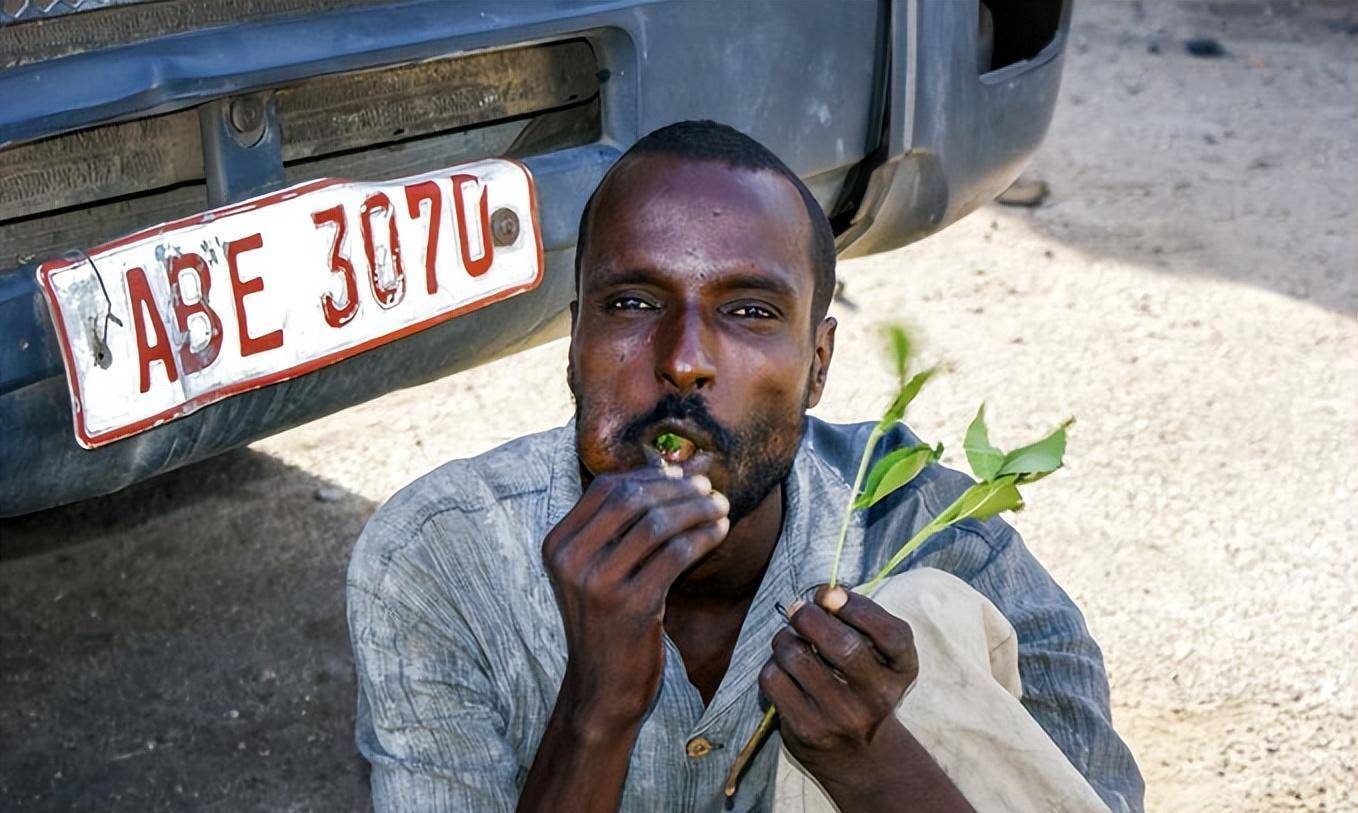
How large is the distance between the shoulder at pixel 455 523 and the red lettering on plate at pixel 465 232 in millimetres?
470

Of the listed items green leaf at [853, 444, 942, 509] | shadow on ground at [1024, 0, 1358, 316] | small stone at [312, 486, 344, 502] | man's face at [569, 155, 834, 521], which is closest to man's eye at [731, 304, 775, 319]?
man's face at [569, 155, 834, 521]

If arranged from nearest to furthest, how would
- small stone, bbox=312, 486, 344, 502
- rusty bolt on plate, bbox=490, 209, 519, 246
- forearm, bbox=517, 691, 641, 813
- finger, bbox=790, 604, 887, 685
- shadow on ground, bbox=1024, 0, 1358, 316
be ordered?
1. finger, bbox=790, 604, 887, 685
2. forearm, bbox=517, 691, 641, 813
3. rusty bolt on plate, bbox=490, 209, 519, 246
4. small stone, bbox=312, 486, 344, 502
5. shadow on ground, bbox=1024, 0, 1358, 316

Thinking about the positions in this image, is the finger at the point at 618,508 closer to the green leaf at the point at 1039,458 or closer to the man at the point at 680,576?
the man at the point at 680,576

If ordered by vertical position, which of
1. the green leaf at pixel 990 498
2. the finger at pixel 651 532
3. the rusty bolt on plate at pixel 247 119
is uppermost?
the rusty bolt on plate at pixel 247 119

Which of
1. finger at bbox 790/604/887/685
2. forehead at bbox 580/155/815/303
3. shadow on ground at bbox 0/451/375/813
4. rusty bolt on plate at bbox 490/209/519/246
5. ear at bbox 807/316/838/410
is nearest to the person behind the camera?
finger at bbox 790/604/887/685

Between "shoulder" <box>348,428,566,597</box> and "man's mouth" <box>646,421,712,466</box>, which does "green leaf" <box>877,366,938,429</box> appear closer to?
"man's mouth" <box>646,421,712,466</box>

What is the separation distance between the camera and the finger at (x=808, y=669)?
1.79 metres

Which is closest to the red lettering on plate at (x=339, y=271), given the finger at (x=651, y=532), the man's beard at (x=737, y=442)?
the man's beard at (x=737, y=442)

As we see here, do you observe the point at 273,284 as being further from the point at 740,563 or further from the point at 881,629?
the point at 881,629

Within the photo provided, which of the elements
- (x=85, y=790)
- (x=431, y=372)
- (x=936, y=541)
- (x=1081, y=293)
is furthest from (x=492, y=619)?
(x=1081, y=293)

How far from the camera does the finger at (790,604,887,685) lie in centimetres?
175

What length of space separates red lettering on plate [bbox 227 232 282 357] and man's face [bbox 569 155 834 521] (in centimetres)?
49

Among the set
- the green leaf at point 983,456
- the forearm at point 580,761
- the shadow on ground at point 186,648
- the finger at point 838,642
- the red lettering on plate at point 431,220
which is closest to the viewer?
the finger at point 838,642

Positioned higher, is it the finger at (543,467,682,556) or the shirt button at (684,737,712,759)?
the finger at (543,467,682,556)
